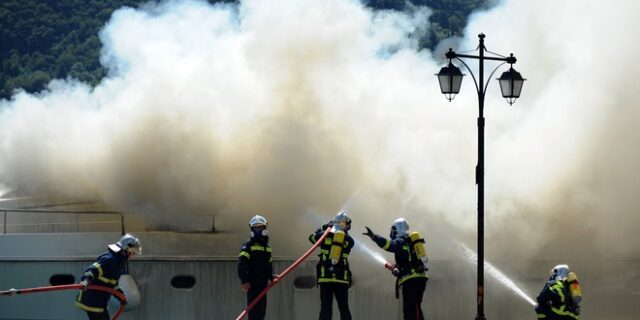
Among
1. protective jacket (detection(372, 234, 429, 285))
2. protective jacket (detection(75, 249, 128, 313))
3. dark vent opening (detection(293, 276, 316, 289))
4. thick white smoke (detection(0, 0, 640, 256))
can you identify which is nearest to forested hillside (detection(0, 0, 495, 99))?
thick white smoke (detection(0, 0, 640, 256))

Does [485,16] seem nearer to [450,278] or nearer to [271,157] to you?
[271,157]

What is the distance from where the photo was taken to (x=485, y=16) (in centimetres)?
2852

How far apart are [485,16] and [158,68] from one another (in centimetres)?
849

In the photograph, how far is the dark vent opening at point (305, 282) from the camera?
64.0 feet

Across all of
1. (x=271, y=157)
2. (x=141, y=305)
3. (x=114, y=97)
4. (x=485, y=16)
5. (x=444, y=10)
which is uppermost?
(x=444, y=10)

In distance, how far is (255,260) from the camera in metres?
15.9

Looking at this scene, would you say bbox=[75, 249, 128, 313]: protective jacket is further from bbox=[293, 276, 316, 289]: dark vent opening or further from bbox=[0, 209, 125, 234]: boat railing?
bbox=[0, 209, 125, 234]: boat railing

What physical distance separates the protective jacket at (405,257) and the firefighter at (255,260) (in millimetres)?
1575

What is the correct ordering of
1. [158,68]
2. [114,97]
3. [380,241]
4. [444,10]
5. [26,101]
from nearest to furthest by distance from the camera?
[380,241] < [158,68] < [114,97] < [26,101] < [444,10]

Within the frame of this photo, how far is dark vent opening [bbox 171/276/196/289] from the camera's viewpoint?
1953 cm

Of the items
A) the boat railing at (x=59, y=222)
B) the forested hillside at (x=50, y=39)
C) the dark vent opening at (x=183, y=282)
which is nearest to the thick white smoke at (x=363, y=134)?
the boat railing at (x=59, y=222)

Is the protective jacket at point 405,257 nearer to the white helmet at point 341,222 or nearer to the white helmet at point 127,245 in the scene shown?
the white helmet at point 341,222

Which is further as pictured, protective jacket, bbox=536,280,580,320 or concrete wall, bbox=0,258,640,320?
concrete wall, bbox=0,258,640,320

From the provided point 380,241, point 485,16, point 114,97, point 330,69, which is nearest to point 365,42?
point 330,69
